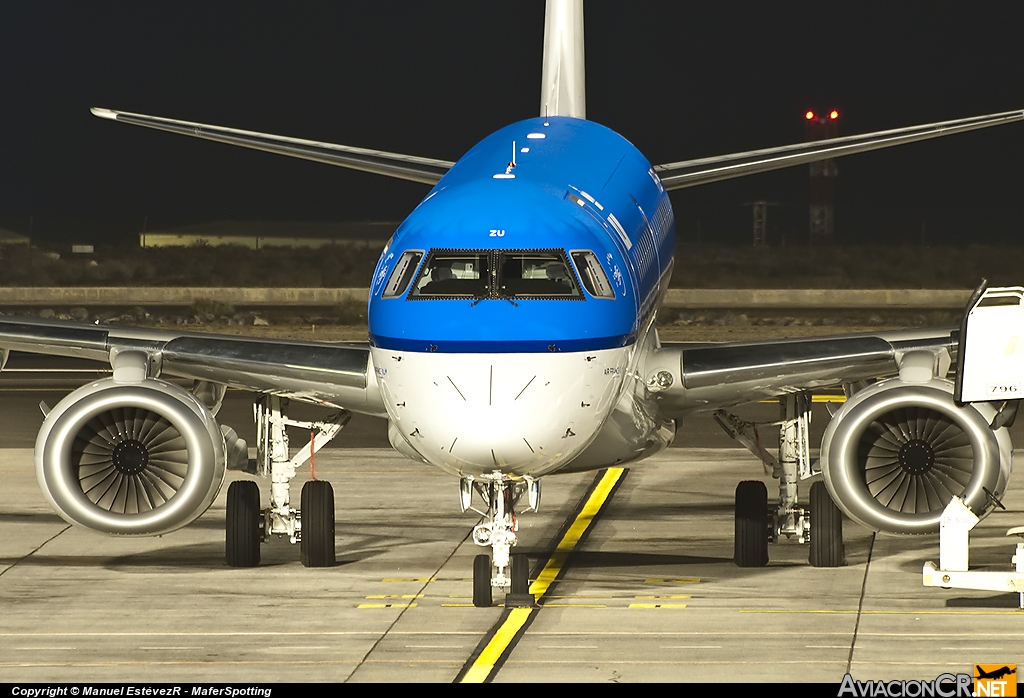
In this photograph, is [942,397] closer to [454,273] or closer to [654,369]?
[654,369]

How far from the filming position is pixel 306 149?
66.6 ft

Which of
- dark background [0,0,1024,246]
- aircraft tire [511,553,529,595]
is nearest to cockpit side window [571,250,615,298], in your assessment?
aircraft tire [511,553,529,595]

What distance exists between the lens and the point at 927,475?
1633cm

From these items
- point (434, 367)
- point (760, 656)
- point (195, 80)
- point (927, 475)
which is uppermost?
point (195, 80)

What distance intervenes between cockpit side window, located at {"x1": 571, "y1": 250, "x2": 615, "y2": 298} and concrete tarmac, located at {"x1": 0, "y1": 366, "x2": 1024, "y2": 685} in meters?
2.73

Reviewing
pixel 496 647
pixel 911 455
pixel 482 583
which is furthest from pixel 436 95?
pixel 496 647

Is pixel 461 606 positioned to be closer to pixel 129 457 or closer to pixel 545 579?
pixel 545 579

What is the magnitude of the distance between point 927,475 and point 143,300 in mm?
52095

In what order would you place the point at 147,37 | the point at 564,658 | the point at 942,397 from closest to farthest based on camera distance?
the point at 564,658 → the point at 942,397 → the point at 147,37

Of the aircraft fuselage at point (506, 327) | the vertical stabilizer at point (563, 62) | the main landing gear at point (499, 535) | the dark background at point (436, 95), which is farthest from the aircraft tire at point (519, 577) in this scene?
the dark background at point (436, 95)

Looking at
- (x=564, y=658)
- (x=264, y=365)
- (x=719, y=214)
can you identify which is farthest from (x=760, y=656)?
(x=719, y=214)

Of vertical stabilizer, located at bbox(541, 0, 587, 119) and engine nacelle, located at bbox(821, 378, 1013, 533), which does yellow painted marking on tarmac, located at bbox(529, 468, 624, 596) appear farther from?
vertical stabilizer, located at bbox(541, 0, 587, 119)

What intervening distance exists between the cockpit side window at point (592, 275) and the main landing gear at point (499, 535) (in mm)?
1637

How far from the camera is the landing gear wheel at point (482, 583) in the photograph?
15.4m
